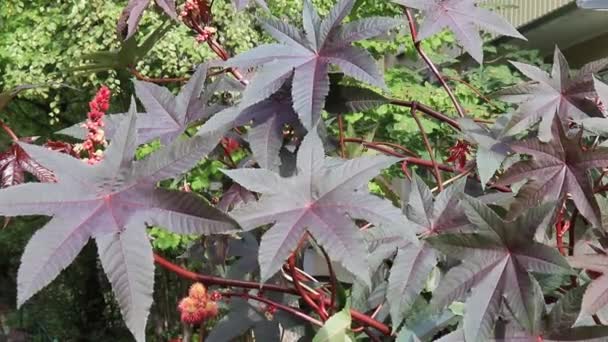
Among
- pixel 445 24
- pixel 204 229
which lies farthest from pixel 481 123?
pixel 204 229

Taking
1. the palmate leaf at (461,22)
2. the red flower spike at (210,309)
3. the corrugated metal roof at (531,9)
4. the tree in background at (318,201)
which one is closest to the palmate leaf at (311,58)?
the tree in background at (318,201)

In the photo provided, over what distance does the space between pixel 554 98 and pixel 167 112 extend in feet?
1.83

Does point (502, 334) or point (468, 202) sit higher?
point (468, 202)

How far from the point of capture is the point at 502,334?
85cm

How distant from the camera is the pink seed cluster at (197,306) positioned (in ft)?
3.19

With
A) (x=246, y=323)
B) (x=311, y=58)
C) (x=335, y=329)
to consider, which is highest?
(x=311, y=58)

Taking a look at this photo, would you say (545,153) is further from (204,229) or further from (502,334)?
(204,229)

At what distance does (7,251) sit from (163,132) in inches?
331

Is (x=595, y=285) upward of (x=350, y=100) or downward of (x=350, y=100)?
downward

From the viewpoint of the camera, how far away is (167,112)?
45.6 inches

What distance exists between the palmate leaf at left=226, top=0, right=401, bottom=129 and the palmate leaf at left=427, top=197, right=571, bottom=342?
21 cm

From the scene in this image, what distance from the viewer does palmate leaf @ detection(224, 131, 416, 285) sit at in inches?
30.6

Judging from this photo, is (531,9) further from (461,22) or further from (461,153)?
(461,22)

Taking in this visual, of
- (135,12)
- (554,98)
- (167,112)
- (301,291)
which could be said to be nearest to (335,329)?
(301,291)
